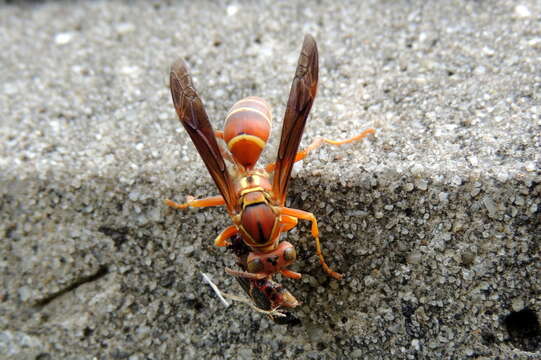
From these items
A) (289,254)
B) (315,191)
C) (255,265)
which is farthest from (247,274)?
(315,191)

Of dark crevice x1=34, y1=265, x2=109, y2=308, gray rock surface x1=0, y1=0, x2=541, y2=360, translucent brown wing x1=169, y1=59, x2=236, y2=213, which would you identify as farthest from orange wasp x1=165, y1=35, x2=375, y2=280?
dark crevice x1=34, y1=265, x2=109, y2=308

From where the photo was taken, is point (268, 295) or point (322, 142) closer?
point (268, 295)

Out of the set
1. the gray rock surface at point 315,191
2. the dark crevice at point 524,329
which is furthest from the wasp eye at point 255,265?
the dark crevice at point 524,329

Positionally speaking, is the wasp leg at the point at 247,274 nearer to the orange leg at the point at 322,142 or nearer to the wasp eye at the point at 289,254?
the wasp eye at the point at 289,254

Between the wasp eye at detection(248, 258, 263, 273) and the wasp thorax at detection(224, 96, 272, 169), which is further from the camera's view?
the wasp thorax at detection(224, 96, 272, 169)

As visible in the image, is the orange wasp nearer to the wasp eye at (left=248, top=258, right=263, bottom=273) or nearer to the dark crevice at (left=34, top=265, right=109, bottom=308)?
the wasp eye at (left=248, top=258, right=263, bottom=273)

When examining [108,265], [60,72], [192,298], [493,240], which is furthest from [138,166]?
[493,240]

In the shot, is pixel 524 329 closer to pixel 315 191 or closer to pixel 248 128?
pixel 315 191
